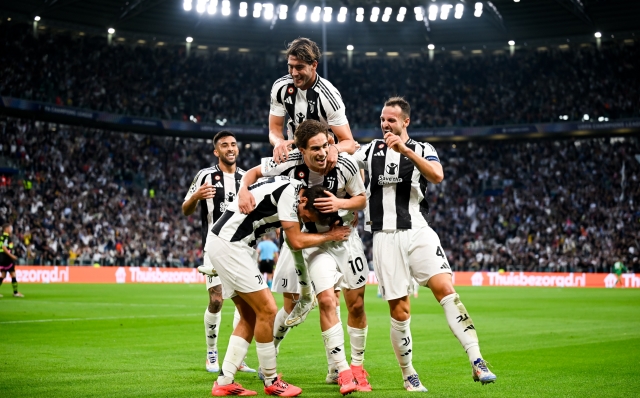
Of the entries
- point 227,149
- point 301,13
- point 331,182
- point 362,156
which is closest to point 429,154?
point 362,156

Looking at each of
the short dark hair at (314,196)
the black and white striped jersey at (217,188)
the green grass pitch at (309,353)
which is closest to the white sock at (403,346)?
the green grass pitch at (309,353)

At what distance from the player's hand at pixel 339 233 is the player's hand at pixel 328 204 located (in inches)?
8.9

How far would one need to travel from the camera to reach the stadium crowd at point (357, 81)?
44.8 metres

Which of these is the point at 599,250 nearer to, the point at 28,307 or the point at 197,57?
the point at 197,57

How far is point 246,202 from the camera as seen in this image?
281 inches

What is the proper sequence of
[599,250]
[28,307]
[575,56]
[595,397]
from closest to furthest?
[595,397], [28,307], [599,250], [575,56]

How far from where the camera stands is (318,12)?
1827 inches

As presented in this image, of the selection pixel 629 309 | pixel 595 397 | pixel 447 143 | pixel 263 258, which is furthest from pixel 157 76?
pixel 595 397

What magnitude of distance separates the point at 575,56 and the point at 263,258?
31379 mm

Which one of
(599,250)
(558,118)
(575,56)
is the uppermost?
(575,56)

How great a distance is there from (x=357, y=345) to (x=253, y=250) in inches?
60.2

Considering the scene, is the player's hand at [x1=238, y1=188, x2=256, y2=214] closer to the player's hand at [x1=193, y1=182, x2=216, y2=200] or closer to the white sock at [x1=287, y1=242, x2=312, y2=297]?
the white sock at [x1=287, y1=242, x2=312, y2=297]

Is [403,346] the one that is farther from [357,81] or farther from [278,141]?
[357,81]

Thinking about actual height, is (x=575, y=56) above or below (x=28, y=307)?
above
